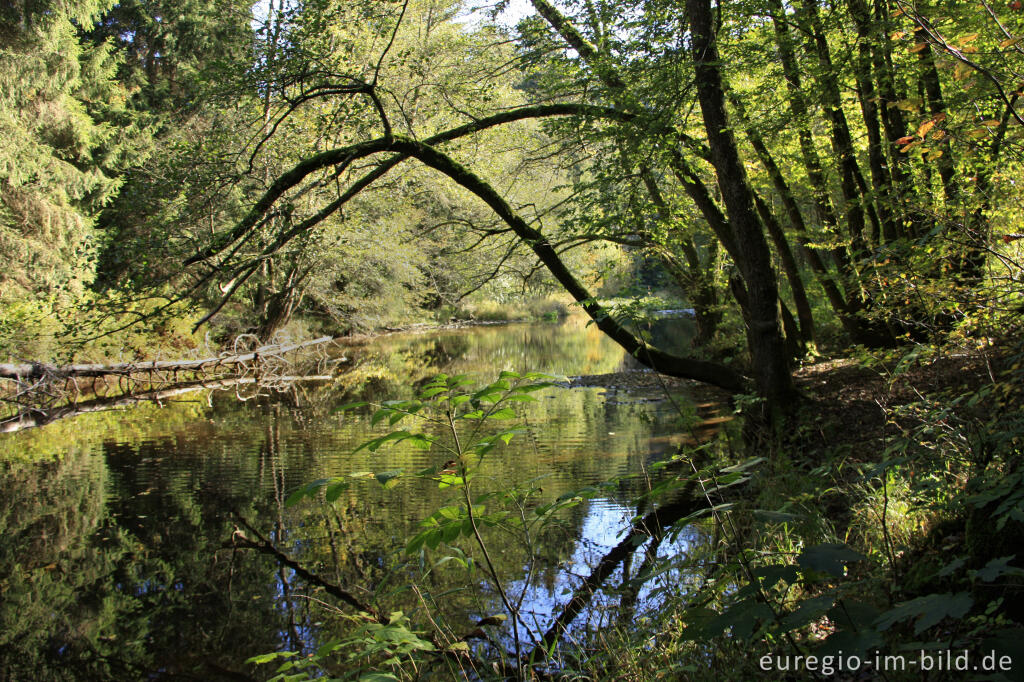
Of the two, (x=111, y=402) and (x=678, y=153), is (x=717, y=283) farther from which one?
(x=111, y=402)

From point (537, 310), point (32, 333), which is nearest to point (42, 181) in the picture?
point (32, 333)

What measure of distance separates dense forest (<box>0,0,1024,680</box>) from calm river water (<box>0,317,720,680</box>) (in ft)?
0.53

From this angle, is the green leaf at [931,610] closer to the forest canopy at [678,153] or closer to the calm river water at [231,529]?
the calm river water at [231,529]

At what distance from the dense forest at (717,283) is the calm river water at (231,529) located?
6.4 inches

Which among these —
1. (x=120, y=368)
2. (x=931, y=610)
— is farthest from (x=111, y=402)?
(x=931, y=610)

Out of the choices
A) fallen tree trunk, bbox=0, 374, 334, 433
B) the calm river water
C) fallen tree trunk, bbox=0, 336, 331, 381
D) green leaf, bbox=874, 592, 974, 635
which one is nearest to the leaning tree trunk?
the calm river water

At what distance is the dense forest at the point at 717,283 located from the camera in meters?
2.41

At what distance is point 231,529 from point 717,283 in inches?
403

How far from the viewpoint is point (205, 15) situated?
23438 millimetres

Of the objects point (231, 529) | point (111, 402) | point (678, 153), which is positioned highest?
point (678, 153)

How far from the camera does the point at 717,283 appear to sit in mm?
13555

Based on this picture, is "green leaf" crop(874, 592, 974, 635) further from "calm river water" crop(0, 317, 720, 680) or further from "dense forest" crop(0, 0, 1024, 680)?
"calm river water" crop(0, 317, 720, 680)

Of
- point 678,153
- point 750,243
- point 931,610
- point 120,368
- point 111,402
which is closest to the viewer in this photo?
point 931,610

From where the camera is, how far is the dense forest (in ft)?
7.91
